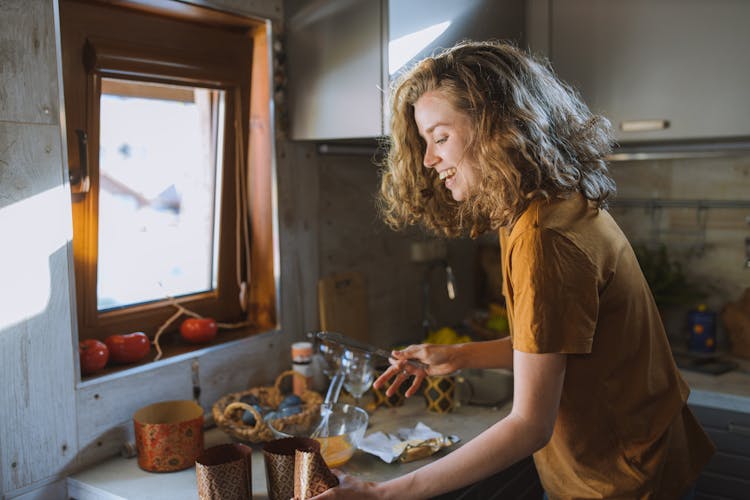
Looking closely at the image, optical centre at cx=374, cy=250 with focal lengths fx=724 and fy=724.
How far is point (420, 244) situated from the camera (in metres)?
2.62

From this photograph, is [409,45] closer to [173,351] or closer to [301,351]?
[301,351]

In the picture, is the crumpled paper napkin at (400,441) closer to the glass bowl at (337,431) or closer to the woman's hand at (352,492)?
the glass bowl at (337,431)

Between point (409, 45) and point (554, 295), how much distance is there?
3.24 feet

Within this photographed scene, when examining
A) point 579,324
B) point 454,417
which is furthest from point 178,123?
point 579,324

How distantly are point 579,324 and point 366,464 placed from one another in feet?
2.25

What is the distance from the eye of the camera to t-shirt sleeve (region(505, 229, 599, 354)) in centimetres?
106

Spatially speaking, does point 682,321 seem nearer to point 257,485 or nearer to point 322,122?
point 322,122

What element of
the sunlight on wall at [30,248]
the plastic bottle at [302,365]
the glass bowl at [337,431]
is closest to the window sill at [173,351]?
the plastic bottle at [302,365]

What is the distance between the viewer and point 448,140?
1.24 metres

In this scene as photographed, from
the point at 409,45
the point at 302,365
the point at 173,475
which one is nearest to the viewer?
the point at 173,475

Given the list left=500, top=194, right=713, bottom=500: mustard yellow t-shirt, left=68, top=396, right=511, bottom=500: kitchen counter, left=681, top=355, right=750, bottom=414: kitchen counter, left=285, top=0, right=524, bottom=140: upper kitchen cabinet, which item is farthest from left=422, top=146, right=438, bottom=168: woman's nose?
left=681, top=355, right=750, bottom=414: kitchen counter

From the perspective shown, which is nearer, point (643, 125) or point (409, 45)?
point (409, 45)

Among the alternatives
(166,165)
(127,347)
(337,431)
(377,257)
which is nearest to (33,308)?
(127,347)

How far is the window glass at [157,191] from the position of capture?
1756 millimetres
